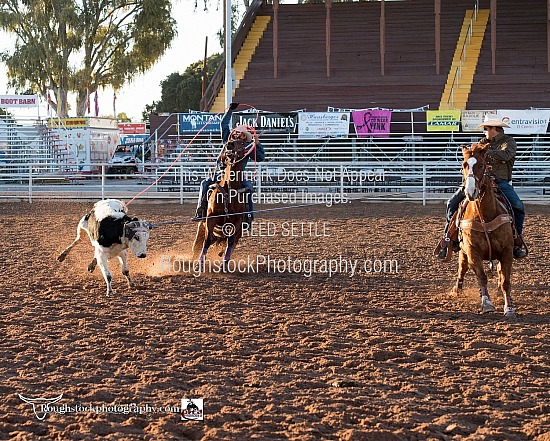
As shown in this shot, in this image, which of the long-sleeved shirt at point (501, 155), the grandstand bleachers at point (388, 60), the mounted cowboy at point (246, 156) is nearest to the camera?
the long-sleeved shirt at point (501, 155)

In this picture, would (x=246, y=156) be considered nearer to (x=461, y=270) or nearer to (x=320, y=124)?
(x=461, y=270)

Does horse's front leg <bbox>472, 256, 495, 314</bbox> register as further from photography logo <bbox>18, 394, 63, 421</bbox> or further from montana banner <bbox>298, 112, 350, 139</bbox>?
montana banner <bbox>298, 112, 350, 139</bbox>

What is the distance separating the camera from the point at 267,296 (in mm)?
8750

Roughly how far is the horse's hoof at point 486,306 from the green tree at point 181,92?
42525 mm

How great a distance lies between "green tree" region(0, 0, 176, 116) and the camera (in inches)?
1535

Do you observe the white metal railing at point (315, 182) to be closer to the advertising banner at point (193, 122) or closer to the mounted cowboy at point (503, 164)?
the advertising banner at point (193, 122)

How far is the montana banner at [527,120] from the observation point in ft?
83.1

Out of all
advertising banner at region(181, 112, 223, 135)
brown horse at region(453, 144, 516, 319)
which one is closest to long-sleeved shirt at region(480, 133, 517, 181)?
brown horse at region(453, 144, 516, 319)

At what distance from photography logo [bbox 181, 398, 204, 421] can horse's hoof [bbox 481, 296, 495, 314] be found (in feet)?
11.7

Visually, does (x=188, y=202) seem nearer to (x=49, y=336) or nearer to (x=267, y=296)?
(x=267, y=296)

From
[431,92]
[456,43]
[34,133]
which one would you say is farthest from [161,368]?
[34,133]

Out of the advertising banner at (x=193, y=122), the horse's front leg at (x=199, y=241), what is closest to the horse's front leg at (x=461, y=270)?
the horse's front leg at (x=199, y=241)

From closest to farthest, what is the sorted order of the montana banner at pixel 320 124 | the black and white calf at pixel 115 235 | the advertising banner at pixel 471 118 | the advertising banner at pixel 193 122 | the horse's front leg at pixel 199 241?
the black and white calf at pixel 115 235
the horse's front leg at pixel 199 241
the advertising banner at pixel 471 118
the montana banner at pixel 320 124
the advertising banner at pixel 193 122

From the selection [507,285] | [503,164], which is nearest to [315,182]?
[503,164]
